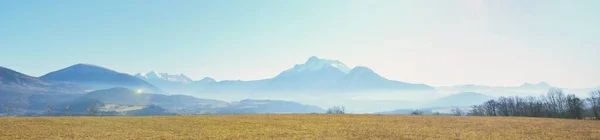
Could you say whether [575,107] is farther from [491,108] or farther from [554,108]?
[491,108]

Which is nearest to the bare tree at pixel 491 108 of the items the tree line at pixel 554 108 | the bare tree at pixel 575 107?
the tree line at pixel 554 108

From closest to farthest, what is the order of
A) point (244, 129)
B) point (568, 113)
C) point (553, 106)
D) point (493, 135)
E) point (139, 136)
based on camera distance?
point (139, 136) → point (493, 135) → point (244, 129) → point (568, 113) → point (553, 106)

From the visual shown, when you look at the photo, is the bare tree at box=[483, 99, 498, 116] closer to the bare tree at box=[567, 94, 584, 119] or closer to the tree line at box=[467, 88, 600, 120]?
the tree line at box=[467, 88, 600, 120]

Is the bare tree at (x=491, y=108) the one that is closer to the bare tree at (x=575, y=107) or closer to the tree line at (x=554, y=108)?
the tree line at (x=554, y=108)

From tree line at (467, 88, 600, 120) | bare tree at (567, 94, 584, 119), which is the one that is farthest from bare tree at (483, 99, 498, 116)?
bare tree at (567, 94, 584, 119)

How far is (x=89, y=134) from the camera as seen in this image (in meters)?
42.9

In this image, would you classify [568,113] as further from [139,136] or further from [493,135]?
[139,136]

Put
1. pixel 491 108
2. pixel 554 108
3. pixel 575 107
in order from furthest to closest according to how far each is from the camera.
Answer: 1. pixel 491 108
2. pixel 554 108
3. pixel 575 107

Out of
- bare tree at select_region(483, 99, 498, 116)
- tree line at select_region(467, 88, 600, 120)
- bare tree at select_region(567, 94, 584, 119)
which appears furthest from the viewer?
bare tree at select_region(483, 99, 498, 116)

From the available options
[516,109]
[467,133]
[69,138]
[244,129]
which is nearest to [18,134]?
[69,138]

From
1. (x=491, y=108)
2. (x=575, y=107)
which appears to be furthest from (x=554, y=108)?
(x=491, y=108)

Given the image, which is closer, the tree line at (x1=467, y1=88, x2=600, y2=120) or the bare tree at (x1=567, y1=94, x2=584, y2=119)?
the bare tree at (x1=567, y1=94, x2=584, y2=119)

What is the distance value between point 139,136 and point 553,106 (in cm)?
15614

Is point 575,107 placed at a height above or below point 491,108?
above
